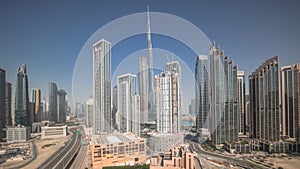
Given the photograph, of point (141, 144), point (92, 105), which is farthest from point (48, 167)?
point (141, 144)

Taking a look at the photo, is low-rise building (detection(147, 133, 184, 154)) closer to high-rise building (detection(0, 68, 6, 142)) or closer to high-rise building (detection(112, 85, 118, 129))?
high-rise building (detection(112, 85, 118, 129))

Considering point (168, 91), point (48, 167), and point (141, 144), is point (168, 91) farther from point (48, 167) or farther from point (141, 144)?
point (48, 167)

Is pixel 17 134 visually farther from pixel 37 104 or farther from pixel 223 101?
pixel 223 101

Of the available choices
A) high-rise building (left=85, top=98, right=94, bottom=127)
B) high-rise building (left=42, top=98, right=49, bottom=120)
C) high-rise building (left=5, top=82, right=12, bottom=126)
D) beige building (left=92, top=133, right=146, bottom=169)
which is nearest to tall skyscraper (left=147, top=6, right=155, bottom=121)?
beige building (left=92, top=133, right=146, bottom=169)

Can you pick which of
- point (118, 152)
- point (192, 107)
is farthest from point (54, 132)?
point (192, 107)

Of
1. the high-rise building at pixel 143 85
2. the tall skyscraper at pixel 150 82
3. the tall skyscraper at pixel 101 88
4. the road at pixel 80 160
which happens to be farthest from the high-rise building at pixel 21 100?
the tall skyscraper at pixel 150 82
